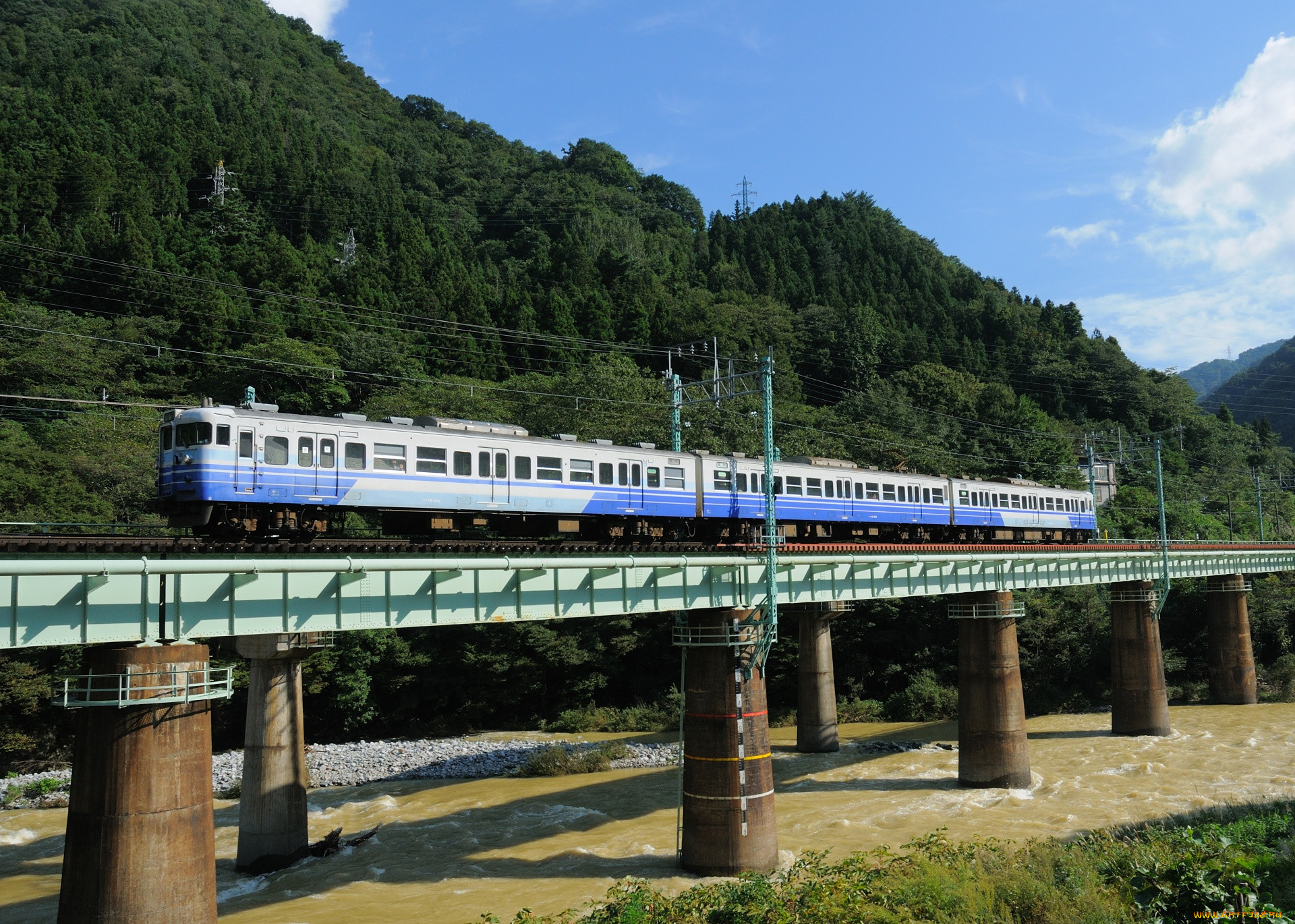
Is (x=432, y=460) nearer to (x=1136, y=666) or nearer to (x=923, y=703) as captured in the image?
(x=1136, y=666)

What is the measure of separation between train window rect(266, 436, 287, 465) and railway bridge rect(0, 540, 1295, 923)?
2.78 m

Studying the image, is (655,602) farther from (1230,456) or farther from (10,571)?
(1230,456)

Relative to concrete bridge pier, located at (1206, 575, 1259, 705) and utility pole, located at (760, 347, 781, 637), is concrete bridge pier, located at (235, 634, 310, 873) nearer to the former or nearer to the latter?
utility pole, located at (760, 347, 781, 637)

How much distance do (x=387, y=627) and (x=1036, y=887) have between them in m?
10.8

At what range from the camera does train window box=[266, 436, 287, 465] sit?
19844mm

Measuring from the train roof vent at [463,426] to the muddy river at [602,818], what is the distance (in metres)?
10.4

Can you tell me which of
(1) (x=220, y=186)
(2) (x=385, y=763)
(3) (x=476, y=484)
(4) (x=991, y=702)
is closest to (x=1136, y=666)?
(4) (x=991, y=702)

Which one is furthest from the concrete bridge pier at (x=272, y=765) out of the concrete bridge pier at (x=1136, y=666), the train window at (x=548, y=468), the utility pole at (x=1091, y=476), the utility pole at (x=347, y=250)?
the utility pole at (x=347, y=250)

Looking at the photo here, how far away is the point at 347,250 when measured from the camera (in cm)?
8956

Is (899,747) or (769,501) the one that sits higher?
(769,501)

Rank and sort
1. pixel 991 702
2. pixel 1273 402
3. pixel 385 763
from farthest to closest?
1. pixel 1273 402
2. pixel 385 763
3. pixel 991 702

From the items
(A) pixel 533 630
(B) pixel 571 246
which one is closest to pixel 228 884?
(A) pixel 533 630

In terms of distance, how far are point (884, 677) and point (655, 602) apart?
1331 inches

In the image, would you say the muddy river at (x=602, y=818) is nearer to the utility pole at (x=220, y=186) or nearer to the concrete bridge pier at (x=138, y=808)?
the concrete bridge pier at (x=138, y=808)
